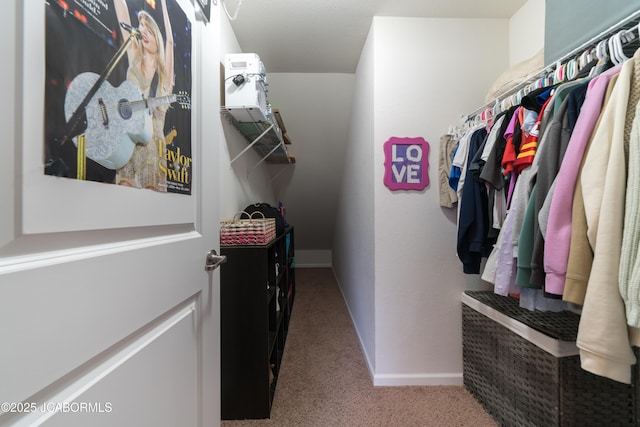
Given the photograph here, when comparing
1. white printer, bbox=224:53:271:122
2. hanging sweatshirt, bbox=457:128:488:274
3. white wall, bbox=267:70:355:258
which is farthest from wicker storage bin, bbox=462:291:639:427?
white wall, bbox=267:70:355:258

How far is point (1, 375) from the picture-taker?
321 mm

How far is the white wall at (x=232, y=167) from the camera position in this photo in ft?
5.07

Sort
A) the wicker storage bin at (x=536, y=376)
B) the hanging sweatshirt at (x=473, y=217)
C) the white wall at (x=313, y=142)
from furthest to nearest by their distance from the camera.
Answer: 1. the white wall at (x=313, y=142)
2. the hanging sweatshirt at (x=473, y=217)
3. the wicker storage bin at (x=536, y=376)

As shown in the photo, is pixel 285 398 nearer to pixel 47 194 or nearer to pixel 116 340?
pixel 116 340

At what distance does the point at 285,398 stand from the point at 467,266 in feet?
4.20

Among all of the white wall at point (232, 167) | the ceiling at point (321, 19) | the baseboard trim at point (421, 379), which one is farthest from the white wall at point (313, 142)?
the baseboard trim at point (421, 379)

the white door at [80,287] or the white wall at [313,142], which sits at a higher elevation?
the white wall at [313,142]

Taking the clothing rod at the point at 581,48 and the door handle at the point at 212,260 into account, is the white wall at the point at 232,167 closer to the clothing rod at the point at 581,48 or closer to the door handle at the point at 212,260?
the door handle at the point at 212,260

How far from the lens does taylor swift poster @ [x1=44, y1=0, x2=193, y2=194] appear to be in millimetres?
406

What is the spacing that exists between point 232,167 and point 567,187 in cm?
168

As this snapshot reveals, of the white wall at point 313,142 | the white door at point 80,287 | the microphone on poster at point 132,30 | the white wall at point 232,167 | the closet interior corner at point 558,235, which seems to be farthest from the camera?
the white wall at point 313,142

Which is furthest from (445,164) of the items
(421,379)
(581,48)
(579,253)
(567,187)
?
(421,379)

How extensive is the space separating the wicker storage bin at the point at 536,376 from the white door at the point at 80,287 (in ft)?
4.40

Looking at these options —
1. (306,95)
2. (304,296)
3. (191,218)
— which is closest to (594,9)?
(191,218)
